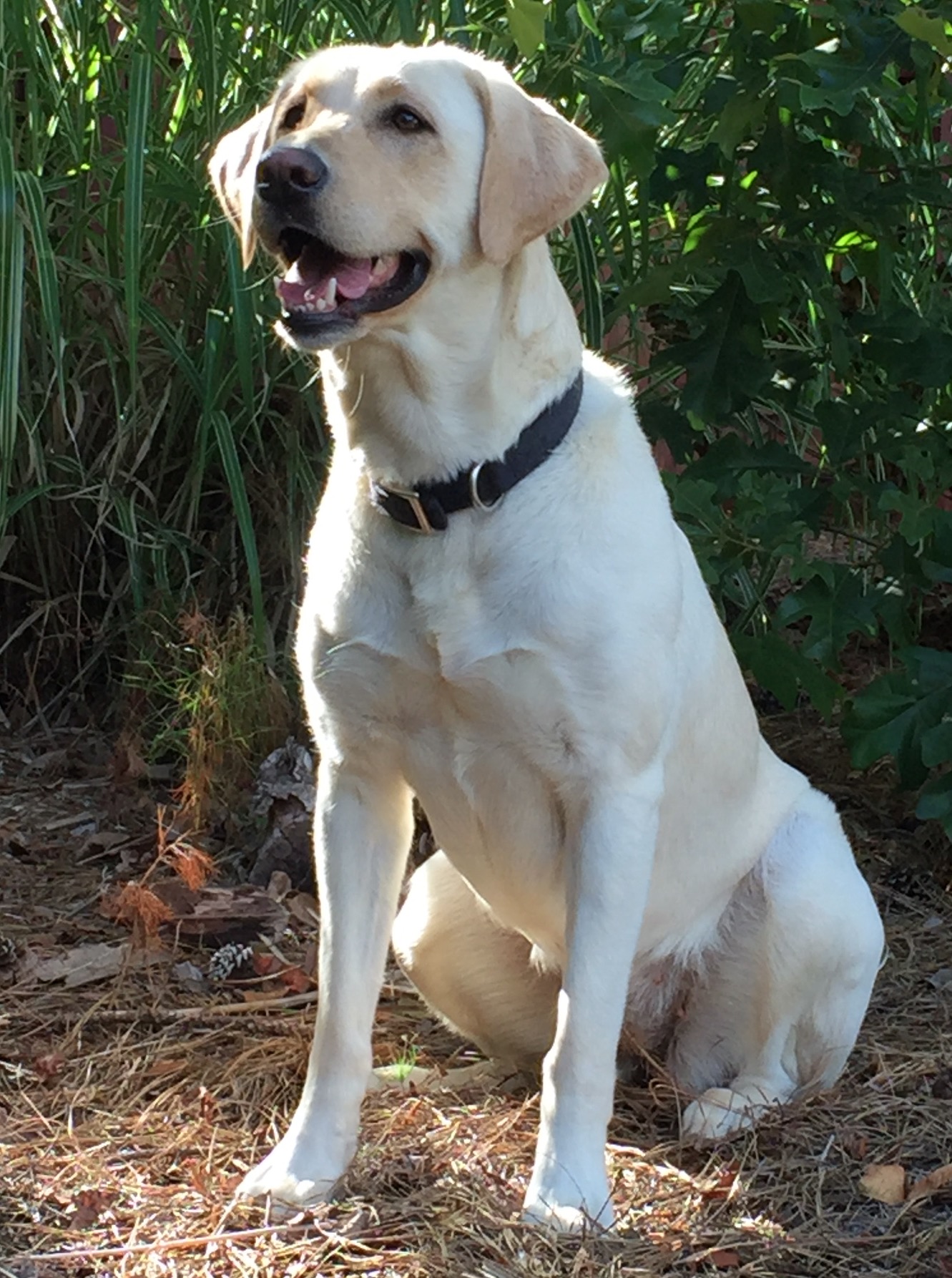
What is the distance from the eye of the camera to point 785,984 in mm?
2555

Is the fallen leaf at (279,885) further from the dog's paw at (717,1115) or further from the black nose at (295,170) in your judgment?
Result: the black nose at (295,170)

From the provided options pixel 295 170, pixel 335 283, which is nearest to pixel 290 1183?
pixel 335 283

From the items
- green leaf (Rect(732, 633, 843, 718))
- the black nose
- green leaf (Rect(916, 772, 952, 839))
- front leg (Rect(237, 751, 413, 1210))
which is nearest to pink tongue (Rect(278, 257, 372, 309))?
the black nose

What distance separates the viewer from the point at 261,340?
364 centimetres

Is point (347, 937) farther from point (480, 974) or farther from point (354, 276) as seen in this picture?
point (354, 276)

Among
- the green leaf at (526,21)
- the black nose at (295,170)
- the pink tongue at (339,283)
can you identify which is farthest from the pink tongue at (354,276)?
the green leaf at (526,21)

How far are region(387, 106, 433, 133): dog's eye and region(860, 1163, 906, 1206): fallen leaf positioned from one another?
154 cm

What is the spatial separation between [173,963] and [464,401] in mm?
1292

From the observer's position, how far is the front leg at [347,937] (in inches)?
89.4

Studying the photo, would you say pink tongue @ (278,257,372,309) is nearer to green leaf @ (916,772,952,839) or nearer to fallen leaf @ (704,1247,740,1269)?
fallen leaf @ (704,1247,740,1269)

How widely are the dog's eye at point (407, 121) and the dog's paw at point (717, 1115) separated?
146cm

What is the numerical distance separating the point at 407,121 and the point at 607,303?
5.91ft

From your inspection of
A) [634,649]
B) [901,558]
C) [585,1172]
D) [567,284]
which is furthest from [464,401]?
[567,284]

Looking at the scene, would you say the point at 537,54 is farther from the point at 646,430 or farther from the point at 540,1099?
the point at 540,1099
